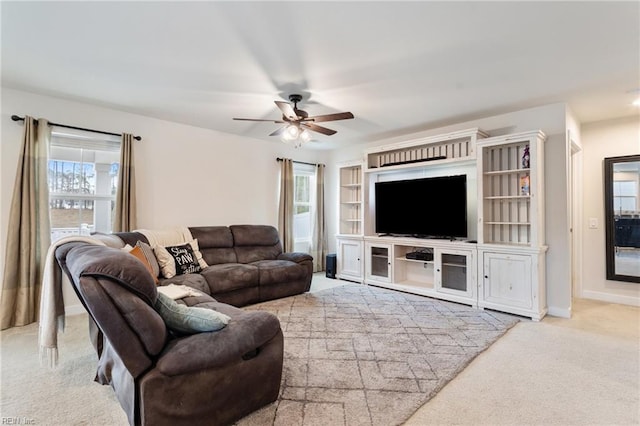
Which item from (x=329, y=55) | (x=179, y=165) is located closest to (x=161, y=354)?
(x=329, y=55)

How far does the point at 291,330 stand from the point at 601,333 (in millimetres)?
3061

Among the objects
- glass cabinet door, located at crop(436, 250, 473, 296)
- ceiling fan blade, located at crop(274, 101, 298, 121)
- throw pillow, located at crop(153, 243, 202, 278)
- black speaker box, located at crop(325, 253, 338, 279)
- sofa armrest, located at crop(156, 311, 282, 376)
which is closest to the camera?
sofa armrest, located at crop(156, 311, 282, 376)

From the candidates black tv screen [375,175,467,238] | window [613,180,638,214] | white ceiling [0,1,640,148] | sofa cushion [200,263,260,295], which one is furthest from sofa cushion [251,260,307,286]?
window [613,180,638,214]

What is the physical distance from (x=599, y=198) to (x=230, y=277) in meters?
5.06

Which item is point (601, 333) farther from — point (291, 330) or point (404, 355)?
point (291, 330)

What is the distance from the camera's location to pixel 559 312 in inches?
141

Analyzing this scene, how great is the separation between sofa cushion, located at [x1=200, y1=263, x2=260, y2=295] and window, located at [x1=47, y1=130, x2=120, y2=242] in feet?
5.13

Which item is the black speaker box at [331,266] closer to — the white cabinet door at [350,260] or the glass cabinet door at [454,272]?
the white cabinet door at [350,260]

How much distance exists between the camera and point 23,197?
3.26 m

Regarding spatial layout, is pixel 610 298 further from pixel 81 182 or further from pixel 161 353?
pixel 81 182

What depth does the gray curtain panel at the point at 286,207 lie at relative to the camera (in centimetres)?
556

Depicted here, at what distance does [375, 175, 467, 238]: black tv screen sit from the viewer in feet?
13.8

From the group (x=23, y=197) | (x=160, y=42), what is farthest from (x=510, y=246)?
(x=23, y=197)

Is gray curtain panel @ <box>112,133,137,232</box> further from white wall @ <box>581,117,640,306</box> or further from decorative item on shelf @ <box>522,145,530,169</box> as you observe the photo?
white wall @ <box>581,117,640,306</box>
